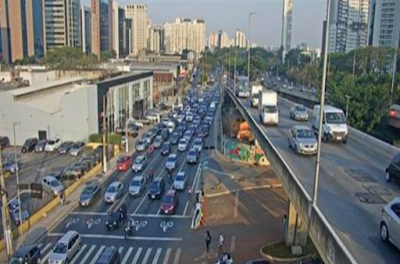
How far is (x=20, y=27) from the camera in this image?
131 meters

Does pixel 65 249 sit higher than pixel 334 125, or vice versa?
pixel 334 125

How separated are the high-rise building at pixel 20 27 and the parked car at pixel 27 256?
120m

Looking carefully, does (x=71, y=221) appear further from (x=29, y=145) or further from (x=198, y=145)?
(x=198, y=145)

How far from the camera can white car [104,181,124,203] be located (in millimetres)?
34656

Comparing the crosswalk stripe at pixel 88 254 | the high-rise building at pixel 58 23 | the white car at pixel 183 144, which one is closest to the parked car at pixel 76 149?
the white car at pixel 183 144

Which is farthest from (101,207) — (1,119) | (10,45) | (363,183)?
(10,45)

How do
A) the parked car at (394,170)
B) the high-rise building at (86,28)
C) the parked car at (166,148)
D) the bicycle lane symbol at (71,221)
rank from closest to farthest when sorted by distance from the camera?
the parked car at (394,170)
the bicycle lane symbol at (71,221)
the parked car at (166,148)
the high-rise building at (86,28)

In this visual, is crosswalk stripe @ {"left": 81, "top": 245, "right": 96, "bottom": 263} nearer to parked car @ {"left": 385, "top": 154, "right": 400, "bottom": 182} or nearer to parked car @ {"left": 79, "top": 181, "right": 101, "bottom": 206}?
parked car @ {"left": 79, "top": 181, "right": 101, "bottom": 206}

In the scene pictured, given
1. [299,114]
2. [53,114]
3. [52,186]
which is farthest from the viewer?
[53,114]

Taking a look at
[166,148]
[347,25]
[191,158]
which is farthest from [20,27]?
[347,25]

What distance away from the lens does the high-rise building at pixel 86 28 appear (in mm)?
170750

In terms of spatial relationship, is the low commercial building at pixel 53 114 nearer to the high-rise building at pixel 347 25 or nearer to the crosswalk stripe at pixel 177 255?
the crosswalk stripe at pixel 177 255

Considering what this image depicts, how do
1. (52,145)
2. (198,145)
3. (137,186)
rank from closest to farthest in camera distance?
(137,186), (52,145), (198,145)

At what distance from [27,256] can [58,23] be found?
13854 cm
